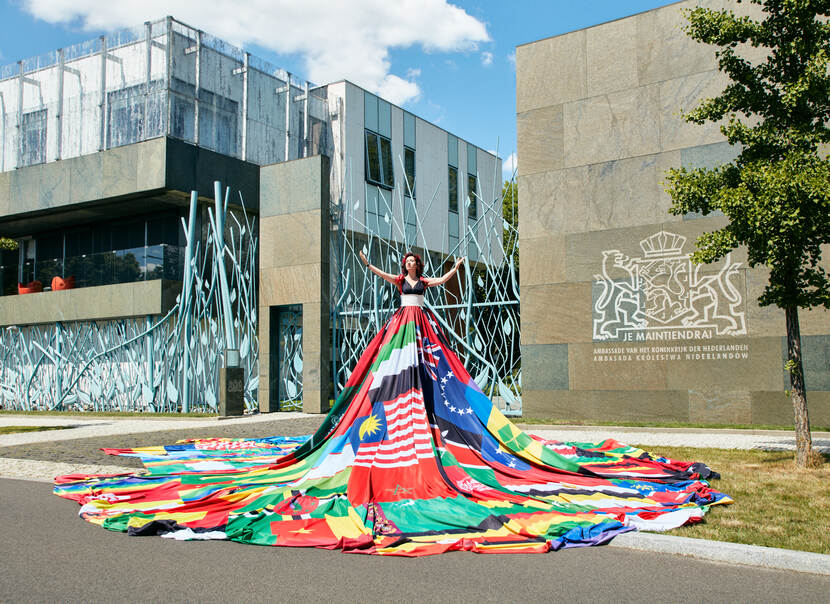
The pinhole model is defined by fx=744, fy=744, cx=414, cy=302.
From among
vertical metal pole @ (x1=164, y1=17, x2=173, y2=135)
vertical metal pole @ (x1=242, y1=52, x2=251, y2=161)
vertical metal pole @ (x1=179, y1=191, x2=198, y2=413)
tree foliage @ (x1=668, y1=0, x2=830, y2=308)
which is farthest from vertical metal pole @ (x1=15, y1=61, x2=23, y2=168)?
tree foliage @ (x1=668, y1=0, x2=830, y2=308)

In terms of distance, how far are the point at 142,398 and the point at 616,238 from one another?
1501 centimetres

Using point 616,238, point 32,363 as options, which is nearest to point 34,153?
point 32,363

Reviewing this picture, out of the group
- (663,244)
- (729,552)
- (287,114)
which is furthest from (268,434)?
(287,114)

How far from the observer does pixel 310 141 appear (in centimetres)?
2644

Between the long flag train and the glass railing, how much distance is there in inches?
613

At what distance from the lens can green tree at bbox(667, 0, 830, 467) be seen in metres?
8.06

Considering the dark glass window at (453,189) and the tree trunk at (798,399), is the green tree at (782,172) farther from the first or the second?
the dark glass window at (453,189)

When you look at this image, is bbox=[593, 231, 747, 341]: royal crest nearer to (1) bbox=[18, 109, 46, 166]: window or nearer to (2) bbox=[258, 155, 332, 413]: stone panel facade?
(2) bbox=[258, 155, 332, 413]: stone panel facade

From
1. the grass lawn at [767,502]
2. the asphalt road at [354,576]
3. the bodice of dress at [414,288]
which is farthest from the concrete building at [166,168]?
the asphalt road at [354,576]

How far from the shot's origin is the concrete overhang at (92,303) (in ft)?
74.2

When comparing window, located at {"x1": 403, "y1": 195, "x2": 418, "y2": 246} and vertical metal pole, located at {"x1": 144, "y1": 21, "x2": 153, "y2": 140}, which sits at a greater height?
vertical metal pole, located at {"x1": 144, "y1": 21, "x2": 153, "y2": 140}

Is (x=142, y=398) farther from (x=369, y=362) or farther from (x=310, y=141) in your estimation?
(x=369, y=362)

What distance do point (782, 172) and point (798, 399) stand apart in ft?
8.51

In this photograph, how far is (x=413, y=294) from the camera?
793 centimetres
